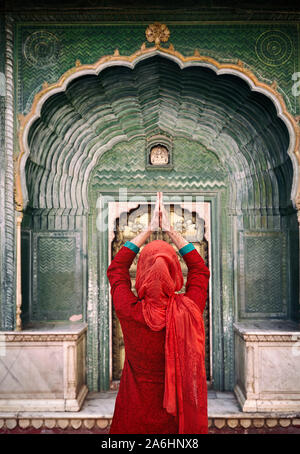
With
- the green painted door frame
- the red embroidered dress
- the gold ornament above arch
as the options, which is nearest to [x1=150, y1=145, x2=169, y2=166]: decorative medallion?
the green painted door frame

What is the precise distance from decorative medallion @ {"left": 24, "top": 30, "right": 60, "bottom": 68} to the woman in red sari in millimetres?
2838

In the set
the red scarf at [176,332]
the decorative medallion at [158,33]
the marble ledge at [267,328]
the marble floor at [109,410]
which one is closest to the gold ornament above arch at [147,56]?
the decorative medallion at [158,33]

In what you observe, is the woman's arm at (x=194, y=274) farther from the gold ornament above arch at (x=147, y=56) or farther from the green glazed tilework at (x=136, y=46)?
the green glazed tilework at (x=136, y=46)

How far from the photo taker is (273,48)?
391cm

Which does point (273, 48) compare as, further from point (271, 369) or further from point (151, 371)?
point (151, 371)

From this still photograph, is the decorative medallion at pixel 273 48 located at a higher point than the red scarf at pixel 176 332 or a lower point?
higher

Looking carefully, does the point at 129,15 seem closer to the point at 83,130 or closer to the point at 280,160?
the point at 83,130

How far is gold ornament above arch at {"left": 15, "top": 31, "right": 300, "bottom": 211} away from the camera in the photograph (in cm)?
383

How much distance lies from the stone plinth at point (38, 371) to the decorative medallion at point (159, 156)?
7.43 feet

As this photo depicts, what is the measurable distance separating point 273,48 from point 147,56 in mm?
1342

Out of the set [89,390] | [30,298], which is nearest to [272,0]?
[30,298]

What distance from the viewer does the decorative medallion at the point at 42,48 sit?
3906 millimetres

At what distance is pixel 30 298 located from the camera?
14.4ft

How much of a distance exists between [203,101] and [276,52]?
3.02 feet
